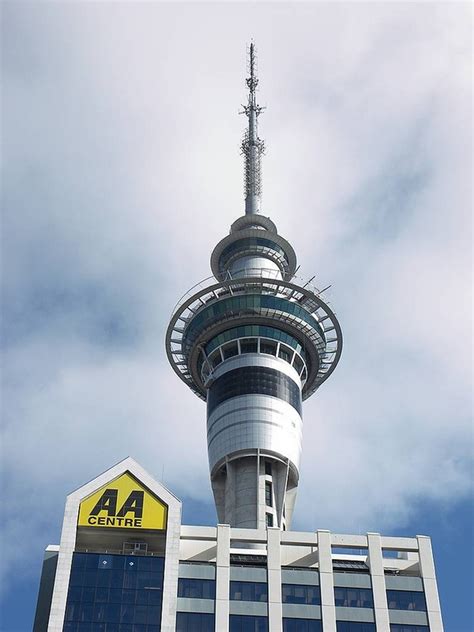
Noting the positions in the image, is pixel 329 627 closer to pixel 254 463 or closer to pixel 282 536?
pixel 282 536

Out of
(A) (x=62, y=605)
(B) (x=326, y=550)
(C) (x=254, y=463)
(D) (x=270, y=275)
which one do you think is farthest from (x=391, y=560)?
(D) (x=270, y=275)

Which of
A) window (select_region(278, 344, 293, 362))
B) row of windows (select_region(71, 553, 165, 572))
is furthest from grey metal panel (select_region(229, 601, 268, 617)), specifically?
window (select_region(278, 344, 293, 362))

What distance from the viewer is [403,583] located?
9744cm

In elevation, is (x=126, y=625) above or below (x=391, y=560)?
below

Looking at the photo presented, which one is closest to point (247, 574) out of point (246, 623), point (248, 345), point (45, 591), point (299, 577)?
point (246, 623)

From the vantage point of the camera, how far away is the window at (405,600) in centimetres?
9550

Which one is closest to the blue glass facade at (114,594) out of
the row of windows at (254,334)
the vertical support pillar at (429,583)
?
the vertical support pillar at (429,583)

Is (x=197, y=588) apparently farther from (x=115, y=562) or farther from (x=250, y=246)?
(x=250, y=246)

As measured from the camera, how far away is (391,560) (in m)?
101

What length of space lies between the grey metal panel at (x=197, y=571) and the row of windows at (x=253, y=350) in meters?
44.5

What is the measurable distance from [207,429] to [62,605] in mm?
47144

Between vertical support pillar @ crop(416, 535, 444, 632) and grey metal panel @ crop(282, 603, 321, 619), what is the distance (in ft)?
42.1

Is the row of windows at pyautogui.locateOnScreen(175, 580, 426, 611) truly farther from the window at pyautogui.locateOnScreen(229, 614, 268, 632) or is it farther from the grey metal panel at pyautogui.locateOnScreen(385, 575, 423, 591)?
the window at pyautogui.locateOnScreen(229, 614, 268, 632)

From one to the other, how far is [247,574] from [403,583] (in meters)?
18.2
